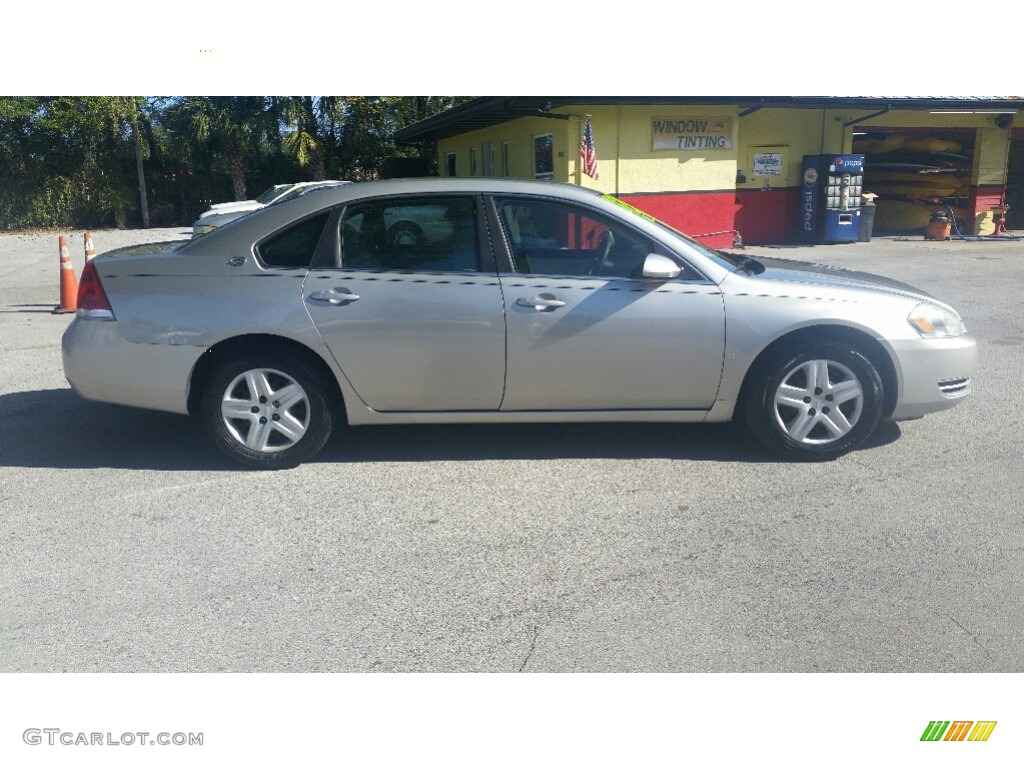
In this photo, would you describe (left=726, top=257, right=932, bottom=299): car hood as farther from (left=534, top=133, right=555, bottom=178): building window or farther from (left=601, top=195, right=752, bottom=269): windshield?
(left=534, top=133, right=555, bottom=178): building window

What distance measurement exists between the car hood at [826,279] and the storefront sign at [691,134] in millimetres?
13511

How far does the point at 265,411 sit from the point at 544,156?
15244 mm

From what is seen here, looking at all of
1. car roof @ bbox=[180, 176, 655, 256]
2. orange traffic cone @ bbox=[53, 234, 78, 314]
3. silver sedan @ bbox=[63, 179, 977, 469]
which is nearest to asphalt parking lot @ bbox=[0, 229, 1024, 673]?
silver sedan @ bbox=[63, 179, 977, 469]

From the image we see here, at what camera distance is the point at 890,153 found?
2264cm

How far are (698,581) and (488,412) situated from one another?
68.2 inches

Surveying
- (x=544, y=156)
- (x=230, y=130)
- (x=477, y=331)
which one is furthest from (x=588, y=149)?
(x=230, y=130)

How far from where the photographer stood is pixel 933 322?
510cm

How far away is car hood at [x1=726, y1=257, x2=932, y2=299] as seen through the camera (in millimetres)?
5113

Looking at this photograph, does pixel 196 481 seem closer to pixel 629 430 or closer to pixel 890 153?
pixel 629 430

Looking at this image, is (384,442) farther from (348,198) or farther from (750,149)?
(750,149)

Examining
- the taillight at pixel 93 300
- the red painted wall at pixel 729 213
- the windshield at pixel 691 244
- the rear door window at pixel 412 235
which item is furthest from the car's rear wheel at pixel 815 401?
the red painted wall at pixel 729 213

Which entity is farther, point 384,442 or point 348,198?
point 384,442

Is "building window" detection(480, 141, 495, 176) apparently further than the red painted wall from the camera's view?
Yes

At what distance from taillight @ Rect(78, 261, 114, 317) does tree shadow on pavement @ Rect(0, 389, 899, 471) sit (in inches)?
34.2
